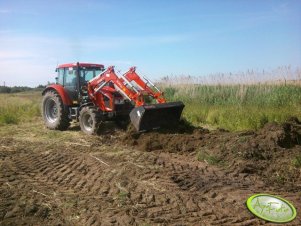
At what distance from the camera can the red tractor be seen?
9.13 metres

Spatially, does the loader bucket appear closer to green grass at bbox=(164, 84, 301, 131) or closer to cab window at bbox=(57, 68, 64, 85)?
green grass at bbox=(164, 84, 301, 131)

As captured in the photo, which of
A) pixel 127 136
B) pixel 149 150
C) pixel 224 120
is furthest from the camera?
pixel 224 120

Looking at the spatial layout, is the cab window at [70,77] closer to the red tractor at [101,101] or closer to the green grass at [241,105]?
the red tractor at [101,101]

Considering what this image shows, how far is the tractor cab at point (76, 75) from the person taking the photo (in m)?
10.6

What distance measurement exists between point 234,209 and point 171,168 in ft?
6.40

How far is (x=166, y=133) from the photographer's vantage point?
902 centimetres

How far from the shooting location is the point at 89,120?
33.1ft

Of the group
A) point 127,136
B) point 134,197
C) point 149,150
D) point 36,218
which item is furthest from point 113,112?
point 36,218

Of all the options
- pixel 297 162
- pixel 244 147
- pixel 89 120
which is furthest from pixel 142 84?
pixel 297 162

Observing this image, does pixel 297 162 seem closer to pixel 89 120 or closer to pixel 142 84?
pixel 142 84

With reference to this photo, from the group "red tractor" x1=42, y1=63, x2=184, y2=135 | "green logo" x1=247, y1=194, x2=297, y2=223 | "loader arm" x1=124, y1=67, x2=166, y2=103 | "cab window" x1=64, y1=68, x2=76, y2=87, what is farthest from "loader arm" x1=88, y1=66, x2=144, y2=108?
"green logo" x1=247, y1=194, x2=297, y2=223

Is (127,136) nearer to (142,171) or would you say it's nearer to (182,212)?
(142,171)

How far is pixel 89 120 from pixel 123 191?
5.23 metres

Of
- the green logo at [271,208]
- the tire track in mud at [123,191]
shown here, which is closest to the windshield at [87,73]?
the tire track in mud at [123,191]
